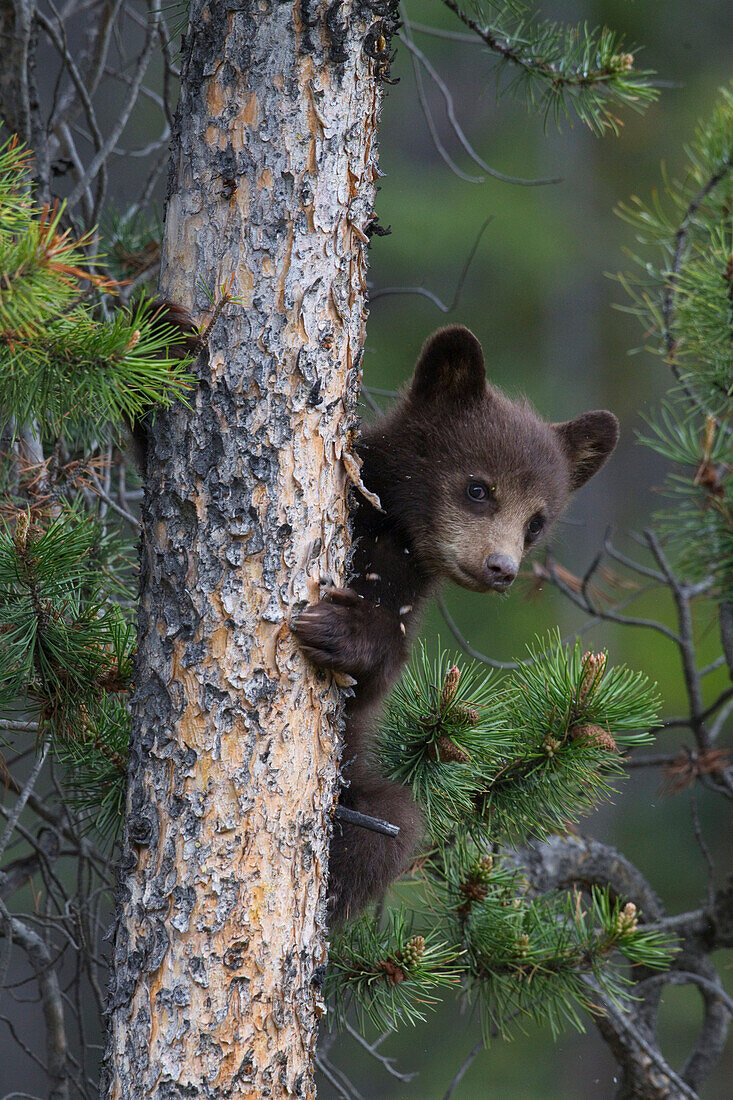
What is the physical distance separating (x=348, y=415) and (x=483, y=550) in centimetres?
78

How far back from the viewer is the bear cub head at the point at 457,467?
2.77 m

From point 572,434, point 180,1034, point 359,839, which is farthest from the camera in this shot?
point 572,434

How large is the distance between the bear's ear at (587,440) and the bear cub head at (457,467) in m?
0.22

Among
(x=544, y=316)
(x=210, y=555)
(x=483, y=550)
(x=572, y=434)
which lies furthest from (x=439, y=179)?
(x=210, y=555)

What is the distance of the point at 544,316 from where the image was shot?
34.9ft

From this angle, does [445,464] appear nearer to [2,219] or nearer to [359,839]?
[359,839]

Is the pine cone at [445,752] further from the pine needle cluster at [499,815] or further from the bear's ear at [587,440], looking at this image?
the bear's ear at [587,440]

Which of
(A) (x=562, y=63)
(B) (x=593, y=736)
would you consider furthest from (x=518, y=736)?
(A) (x=562, y=63)

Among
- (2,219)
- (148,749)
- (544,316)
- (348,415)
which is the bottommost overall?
(544,316)

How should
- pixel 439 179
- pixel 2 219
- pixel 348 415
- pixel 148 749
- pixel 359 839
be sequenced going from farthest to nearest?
1. pixel 439 179
2. pixel 359 839
3. pixel 348 415
4. pixel 148 749
5. pixel 2 219

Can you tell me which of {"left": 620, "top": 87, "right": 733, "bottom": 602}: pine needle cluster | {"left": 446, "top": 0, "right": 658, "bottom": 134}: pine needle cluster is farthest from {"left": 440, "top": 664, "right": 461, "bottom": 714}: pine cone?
{"left": 446, "top": 0, "right": 658, "bottom": 134}: pine needle cluster

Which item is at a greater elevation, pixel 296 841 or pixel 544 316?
pixel 296 841

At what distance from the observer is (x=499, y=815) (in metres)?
2.58

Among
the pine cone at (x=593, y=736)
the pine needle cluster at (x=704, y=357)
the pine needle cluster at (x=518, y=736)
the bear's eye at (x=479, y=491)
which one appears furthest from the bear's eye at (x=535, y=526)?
the pine cone at (x=593, y=736)
